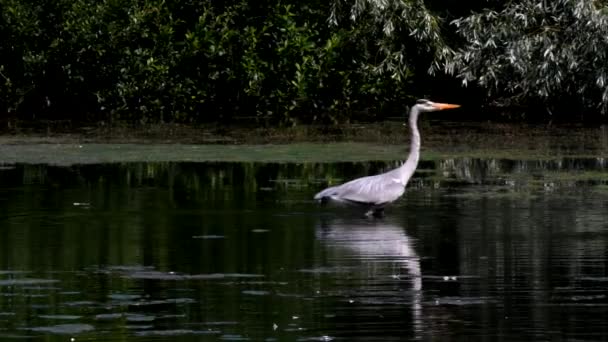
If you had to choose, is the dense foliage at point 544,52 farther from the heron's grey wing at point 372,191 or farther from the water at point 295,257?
the heron's grey wing at point 372,191

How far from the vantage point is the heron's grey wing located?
40.3 ft

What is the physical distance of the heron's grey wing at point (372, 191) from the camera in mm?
12289

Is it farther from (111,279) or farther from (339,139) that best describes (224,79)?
(111,279)

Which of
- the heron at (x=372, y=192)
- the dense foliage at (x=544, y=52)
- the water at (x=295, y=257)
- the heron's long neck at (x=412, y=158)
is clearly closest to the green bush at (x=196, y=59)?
the dense foliage at (x=544, y=52)

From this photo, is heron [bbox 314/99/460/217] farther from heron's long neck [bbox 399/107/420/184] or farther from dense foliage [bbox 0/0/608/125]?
dense foliage [bbox 0/0/608/125]

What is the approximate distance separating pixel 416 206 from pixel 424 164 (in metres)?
3.82

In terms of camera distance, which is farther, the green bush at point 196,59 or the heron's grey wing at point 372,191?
the green bush at point 196,59

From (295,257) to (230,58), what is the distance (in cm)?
1527

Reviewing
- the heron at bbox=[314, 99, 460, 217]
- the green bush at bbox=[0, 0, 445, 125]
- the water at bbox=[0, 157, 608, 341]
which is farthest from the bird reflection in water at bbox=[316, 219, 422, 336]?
the green bush at bbox=[0, 0, 445, 125]

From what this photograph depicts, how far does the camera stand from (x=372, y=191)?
12305 mm

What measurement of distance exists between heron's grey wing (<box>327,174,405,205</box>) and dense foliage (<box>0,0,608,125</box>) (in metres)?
10.8

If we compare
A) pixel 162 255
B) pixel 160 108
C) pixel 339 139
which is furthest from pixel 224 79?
pixel 162 255

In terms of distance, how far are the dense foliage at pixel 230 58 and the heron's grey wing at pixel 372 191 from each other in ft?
35.3

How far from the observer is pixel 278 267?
965 centimetres
